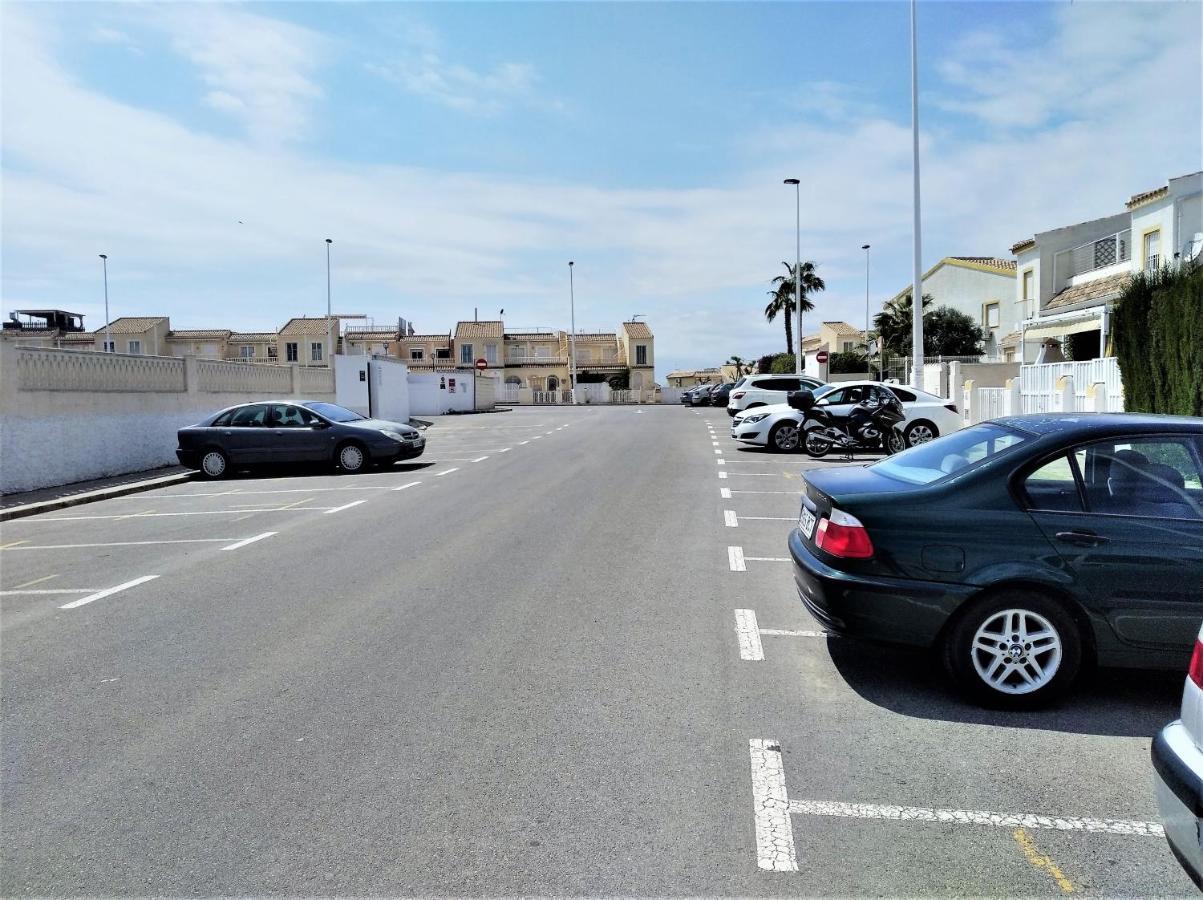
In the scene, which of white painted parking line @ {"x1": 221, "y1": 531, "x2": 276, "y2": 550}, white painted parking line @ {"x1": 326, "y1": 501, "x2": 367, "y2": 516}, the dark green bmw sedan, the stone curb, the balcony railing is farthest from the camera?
the balcony railing

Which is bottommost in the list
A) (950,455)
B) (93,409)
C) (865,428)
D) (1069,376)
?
(865,428)

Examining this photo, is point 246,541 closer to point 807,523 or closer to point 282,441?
point 807,523

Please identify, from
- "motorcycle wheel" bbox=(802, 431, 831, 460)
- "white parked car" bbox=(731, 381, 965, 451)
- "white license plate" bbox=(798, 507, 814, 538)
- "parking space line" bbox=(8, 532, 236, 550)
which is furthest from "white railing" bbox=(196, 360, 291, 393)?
"white license plate" bbox=(798, 507, 814, 538)

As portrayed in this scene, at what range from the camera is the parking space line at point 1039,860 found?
309 centimetres

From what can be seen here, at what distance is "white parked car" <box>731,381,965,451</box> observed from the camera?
18.0 m

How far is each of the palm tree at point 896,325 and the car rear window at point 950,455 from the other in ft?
152

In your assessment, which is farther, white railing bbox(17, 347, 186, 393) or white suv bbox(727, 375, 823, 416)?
white suv bbox(727, 375, 823, 416)

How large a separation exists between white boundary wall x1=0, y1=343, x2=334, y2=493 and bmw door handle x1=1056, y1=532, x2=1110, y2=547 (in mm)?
15652

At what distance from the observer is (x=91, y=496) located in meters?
14.5

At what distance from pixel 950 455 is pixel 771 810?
2.78 m

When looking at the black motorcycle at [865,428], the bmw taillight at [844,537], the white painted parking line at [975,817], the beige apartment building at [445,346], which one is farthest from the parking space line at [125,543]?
the beige apartment building at [445,346]

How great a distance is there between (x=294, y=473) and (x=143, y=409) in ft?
12.0

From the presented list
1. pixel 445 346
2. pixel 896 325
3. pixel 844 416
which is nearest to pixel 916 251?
pixel 844 416

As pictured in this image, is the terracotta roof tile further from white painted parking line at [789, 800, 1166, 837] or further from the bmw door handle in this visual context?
white painted parking line at [789, 800, 1166, 837]
